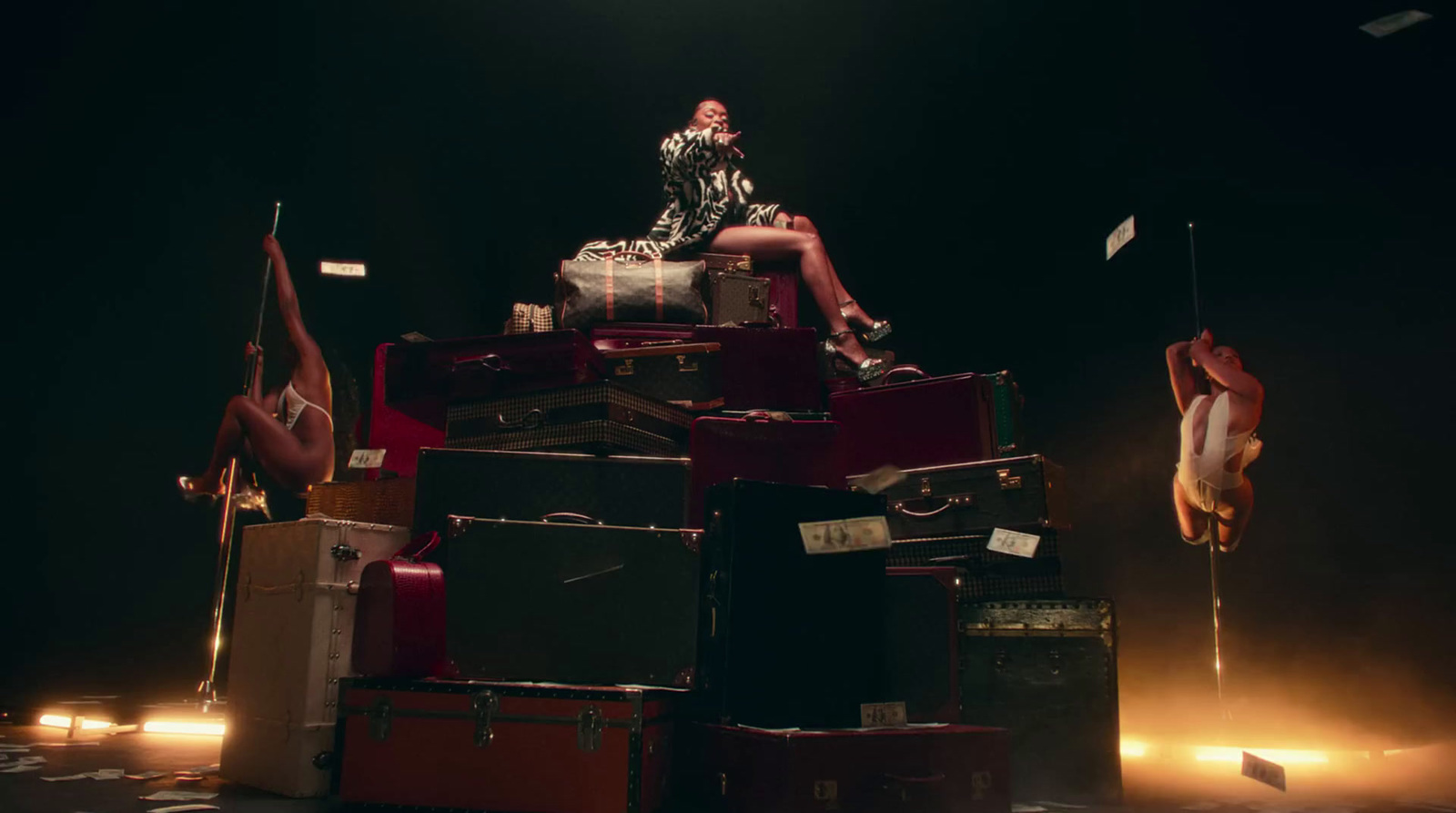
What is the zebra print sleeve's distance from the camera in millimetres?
4676

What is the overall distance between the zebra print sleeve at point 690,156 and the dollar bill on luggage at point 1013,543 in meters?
2.47

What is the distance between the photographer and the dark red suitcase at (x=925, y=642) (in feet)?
9.48

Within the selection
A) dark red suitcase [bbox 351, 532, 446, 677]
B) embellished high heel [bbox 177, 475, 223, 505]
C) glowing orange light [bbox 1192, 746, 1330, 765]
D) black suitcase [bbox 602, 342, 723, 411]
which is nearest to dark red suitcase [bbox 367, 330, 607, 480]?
black suitcase [bbox 602, 342, 723, 411]

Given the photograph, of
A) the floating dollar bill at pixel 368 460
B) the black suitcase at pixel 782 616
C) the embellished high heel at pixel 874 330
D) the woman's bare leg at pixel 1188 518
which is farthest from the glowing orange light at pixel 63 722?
the woman's bare leg at pixel 1188 518

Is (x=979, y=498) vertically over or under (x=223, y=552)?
over

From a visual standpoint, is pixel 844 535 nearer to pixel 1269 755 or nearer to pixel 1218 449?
pixel 1218 449

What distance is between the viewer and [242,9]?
4836mm

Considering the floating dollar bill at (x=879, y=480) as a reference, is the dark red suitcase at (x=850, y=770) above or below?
below

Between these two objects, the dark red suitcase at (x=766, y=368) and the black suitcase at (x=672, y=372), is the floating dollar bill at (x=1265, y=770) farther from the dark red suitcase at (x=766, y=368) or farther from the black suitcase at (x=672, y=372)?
the black suitcase at (x=672, y=372)

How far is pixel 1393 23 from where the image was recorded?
11.6ft

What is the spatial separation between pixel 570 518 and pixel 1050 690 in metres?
1.58

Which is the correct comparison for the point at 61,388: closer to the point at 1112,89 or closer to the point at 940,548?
the point at 940,548

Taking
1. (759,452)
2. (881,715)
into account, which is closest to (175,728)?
(759,452)

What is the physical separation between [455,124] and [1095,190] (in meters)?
3.50
